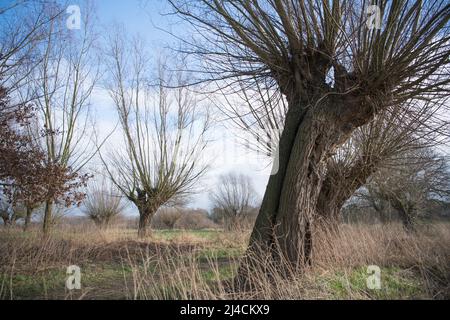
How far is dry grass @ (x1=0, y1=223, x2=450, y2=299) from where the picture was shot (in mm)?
3328

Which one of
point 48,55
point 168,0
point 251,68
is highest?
point 48,55

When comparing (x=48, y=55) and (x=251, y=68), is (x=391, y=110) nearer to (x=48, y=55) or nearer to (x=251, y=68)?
(x=251, y=68)

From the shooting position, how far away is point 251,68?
507 centimetres

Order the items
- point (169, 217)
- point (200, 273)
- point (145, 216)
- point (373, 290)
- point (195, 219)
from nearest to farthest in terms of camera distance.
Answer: point (373, 290) → point (200, 273) → point (145, 216) → point (169, 217) → point (195, 219)

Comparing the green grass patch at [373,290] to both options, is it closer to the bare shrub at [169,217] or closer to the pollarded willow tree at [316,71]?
the pollarded willow tree at [316,71]

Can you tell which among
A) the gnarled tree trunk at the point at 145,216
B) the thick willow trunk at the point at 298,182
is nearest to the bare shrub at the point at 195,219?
the gnarled tree trunk at the point at 145,216

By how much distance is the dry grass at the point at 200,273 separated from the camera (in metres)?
3.33

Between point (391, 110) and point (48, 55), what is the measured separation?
9.01 m

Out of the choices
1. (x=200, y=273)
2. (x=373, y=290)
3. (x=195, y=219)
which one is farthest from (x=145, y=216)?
(x=195, y=219)

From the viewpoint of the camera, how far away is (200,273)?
428 centimetres

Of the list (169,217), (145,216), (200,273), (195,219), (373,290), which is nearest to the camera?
(373,290)

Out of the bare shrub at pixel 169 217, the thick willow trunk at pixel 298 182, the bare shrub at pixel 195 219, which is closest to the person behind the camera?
the thick willow trunk at pixel 298 182

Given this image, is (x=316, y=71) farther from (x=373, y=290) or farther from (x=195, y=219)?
(x=195, y=219)
